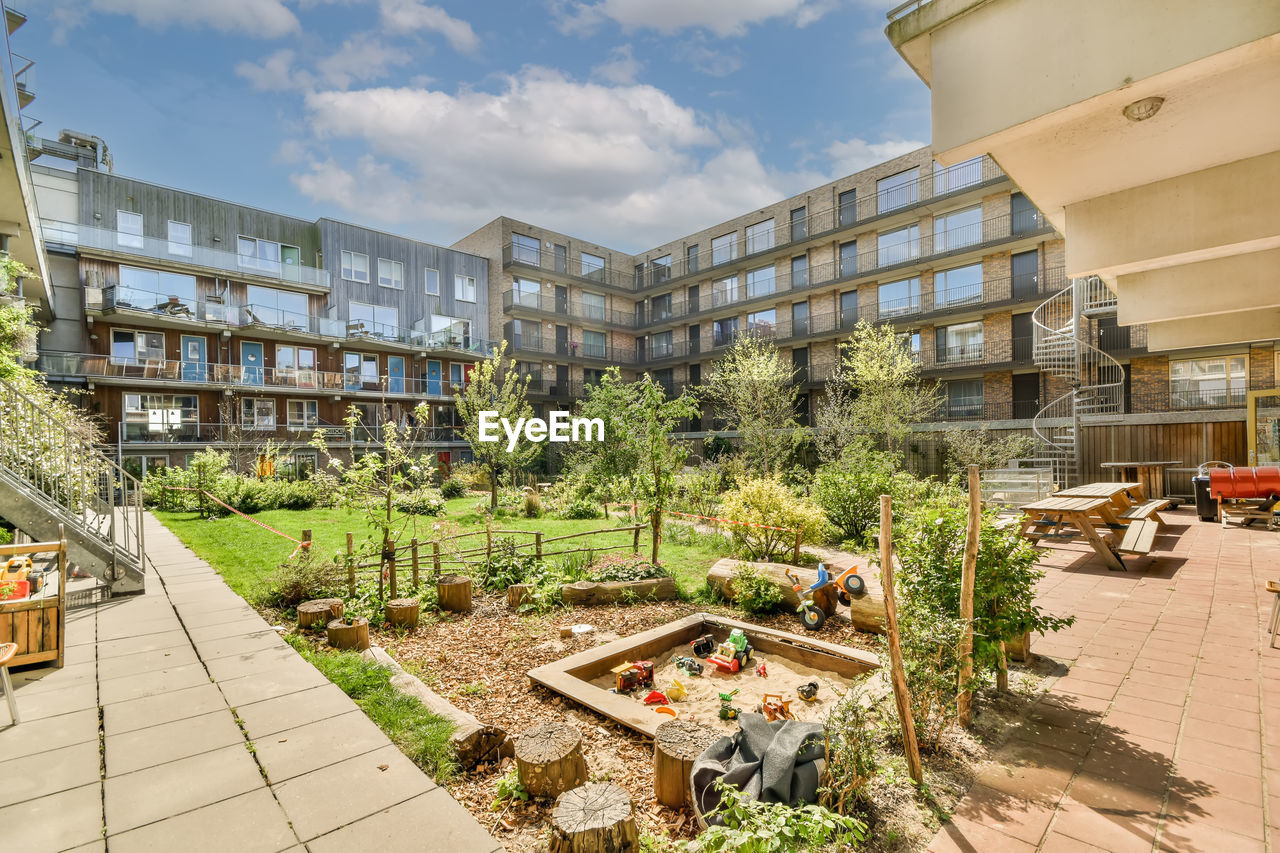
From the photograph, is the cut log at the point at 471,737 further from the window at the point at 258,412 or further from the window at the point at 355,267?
the window at the point at 355,267

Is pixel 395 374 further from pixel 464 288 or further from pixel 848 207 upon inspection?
pixel 848 207

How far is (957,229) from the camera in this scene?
23625 millimetres

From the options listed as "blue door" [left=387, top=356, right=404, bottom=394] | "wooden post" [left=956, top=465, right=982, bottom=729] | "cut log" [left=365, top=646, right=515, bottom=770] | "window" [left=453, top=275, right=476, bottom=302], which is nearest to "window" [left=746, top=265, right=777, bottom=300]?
"window" [left=453, top=275, right=476, bottom=302]

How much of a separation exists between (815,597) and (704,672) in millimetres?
1756

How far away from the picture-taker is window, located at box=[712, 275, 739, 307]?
32125 millimetres

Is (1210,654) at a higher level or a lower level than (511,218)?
lower

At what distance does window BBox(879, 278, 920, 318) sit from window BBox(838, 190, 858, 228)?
3.79 metres

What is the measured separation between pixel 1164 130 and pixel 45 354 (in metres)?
29.9

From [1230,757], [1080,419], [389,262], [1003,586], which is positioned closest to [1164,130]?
[1003,586]

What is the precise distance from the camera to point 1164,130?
396 cm

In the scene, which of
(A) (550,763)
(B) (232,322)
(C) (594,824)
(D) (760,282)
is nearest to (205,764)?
(A) (550,763)

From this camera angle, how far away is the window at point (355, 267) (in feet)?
90.9

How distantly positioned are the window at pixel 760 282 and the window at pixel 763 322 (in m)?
1.10

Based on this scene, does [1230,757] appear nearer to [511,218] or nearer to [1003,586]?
[1003,586]
